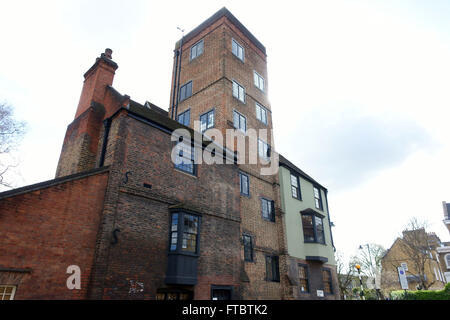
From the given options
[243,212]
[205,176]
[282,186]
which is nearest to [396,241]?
[282,186]

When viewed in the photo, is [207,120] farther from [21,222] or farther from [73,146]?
[21,222]

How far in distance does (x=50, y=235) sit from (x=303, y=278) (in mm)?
15962

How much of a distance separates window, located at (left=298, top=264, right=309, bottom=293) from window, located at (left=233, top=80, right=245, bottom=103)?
12.7 meters

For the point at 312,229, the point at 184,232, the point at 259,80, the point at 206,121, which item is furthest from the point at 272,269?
the point at 259,80

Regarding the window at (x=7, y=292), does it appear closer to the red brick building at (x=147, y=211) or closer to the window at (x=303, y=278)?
the red brick building at (x=147, y=211)

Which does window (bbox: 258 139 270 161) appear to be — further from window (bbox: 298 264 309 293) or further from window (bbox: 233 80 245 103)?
window (bbox: 298 264 309 293)

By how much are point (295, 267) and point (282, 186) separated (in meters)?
5.60

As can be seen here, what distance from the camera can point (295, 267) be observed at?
19.0 m

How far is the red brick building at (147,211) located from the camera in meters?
9.15

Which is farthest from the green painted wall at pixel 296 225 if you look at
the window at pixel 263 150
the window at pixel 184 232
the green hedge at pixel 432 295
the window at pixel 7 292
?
the window at pixel 7 292

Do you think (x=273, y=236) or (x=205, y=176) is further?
(x=273, y=236)

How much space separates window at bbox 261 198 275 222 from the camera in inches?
752

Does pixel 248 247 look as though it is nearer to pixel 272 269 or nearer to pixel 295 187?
pixel 272 269

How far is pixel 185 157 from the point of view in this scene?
572 inches
